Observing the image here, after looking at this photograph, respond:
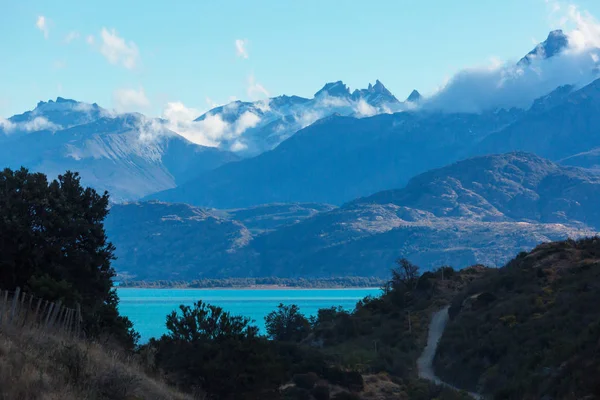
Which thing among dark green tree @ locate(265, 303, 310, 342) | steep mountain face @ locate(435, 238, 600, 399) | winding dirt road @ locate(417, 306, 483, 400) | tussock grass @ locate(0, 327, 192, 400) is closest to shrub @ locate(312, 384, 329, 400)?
winding dirt road @ locate(417, 306, 483, 400)

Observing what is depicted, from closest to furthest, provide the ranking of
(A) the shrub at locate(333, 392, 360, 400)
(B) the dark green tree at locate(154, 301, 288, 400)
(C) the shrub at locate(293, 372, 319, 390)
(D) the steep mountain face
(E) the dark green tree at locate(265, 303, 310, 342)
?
1. (B) the dark green tree at locate(154, 301, 288, 400)
2. (D) the steep mountain face
3. (A) the shrub at locate(333, 392, 360, 400)
4. (C) the shrub at locate(293, 372, 319, 390)
5. (E) the dark green tree at locate(265, 303, 310, 342)

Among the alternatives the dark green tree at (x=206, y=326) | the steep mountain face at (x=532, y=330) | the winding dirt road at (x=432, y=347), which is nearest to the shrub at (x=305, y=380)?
the winding dirt road at (x=432, y=347)

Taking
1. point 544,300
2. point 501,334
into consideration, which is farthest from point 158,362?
point 544,300

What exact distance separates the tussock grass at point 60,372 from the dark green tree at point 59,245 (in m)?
10.4

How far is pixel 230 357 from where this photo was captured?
100 ft

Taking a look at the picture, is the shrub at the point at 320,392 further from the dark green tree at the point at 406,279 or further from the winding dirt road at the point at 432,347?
the dark green tree at the point at 406,279

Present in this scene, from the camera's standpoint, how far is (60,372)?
1551 cm

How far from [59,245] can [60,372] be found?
19.4 meters

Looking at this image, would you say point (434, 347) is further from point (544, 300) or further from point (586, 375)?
point (586, 375)

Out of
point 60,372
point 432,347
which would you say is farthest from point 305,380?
point 60,372

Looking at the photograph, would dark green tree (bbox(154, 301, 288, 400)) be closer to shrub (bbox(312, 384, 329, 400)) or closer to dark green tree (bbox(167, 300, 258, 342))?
dark green tree (bbox(167, 300, 258, 342))

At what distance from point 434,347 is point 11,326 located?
4752 centimetres

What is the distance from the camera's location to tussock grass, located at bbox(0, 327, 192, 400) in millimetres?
13870

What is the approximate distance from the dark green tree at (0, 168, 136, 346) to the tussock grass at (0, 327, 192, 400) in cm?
1044
